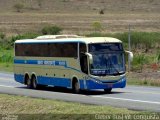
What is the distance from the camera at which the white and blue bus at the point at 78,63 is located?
2983 cm

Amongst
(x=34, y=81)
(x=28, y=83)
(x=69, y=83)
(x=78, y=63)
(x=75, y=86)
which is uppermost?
(x=78, y=63)

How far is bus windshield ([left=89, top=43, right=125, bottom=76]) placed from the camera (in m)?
29.8

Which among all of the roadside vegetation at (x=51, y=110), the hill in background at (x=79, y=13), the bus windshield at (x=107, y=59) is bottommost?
the hill in background at (x=79, y=13)

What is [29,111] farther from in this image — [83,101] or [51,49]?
[51,49]

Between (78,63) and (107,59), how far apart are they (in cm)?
144

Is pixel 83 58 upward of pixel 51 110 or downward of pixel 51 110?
upward

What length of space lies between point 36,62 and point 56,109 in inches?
556

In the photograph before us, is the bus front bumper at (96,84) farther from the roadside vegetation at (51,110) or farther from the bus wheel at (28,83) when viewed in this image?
the roadside vegetation at (51,110)

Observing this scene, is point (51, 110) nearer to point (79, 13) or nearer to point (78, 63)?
point (78, 63)

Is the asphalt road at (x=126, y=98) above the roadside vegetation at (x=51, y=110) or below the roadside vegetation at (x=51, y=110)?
below

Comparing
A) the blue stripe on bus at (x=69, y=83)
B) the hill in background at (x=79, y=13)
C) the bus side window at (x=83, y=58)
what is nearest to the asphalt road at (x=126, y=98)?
the blue stripe on bus at (x=69, y=83)

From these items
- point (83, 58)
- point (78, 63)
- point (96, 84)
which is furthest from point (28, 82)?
point (96, 84)

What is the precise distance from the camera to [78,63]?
30.5 meters

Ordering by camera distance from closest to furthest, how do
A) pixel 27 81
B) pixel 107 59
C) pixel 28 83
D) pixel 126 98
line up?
pixel 126 98
pixel 107 59
pixel 28 83
pixel 27 81
